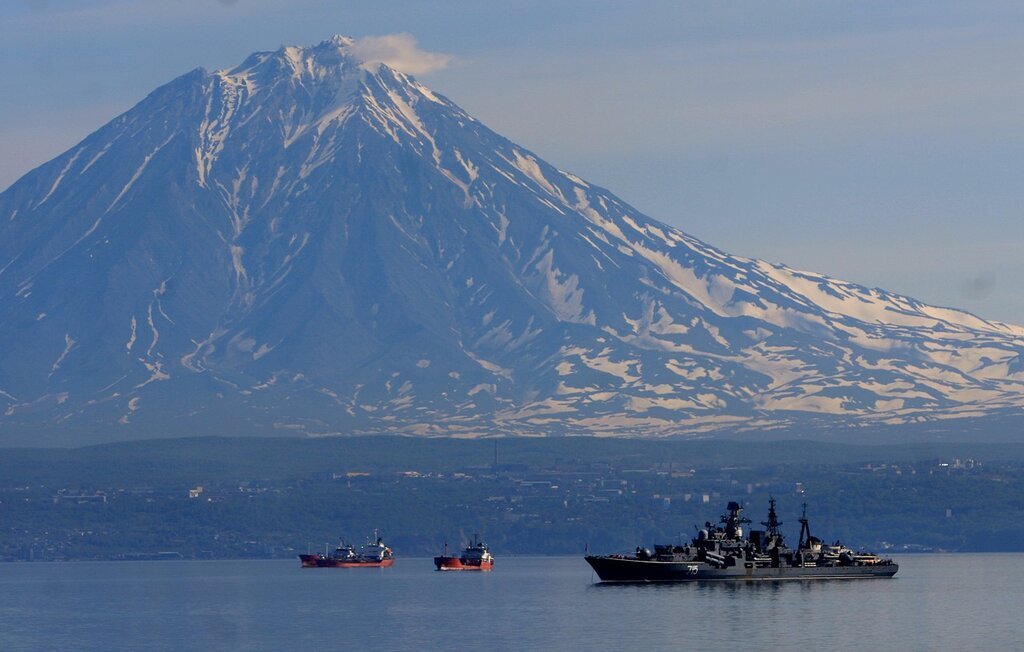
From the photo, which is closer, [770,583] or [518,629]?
[518,629]

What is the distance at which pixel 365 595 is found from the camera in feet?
651

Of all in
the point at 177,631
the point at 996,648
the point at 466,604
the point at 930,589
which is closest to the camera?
the point at 996,648

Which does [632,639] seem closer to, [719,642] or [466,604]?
[719,642]

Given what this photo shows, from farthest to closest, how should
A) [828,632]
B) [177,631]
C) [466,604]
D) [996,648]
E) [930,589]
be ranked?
[930,589]
[466,604]
[177,631]
[828,632]
[996,648]

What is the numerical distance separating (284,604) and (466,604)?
1449 centimetres

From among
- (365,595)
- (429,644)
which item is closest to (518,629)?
(429,644)

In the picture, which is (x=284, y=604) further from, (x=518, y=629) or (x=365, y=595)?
(x=518, y=629)

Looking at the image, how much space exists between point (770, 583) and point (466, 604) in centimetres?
3042

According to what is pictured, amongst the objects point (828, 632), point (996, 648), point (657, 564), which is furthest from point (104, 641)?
point (657, 564)

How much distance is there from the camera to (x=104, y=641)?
477 ft

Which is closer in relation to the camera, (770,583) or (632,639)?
(632,639)

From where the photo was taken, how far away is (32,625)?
16175cm

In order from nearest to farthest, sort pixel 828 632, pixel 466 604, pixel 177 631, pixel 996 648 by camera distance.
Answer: pixel 996 648 → pixel 828 632 → pixel 177 631 → pixel 466 604

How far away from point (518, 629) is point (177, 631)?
71.8 feet
